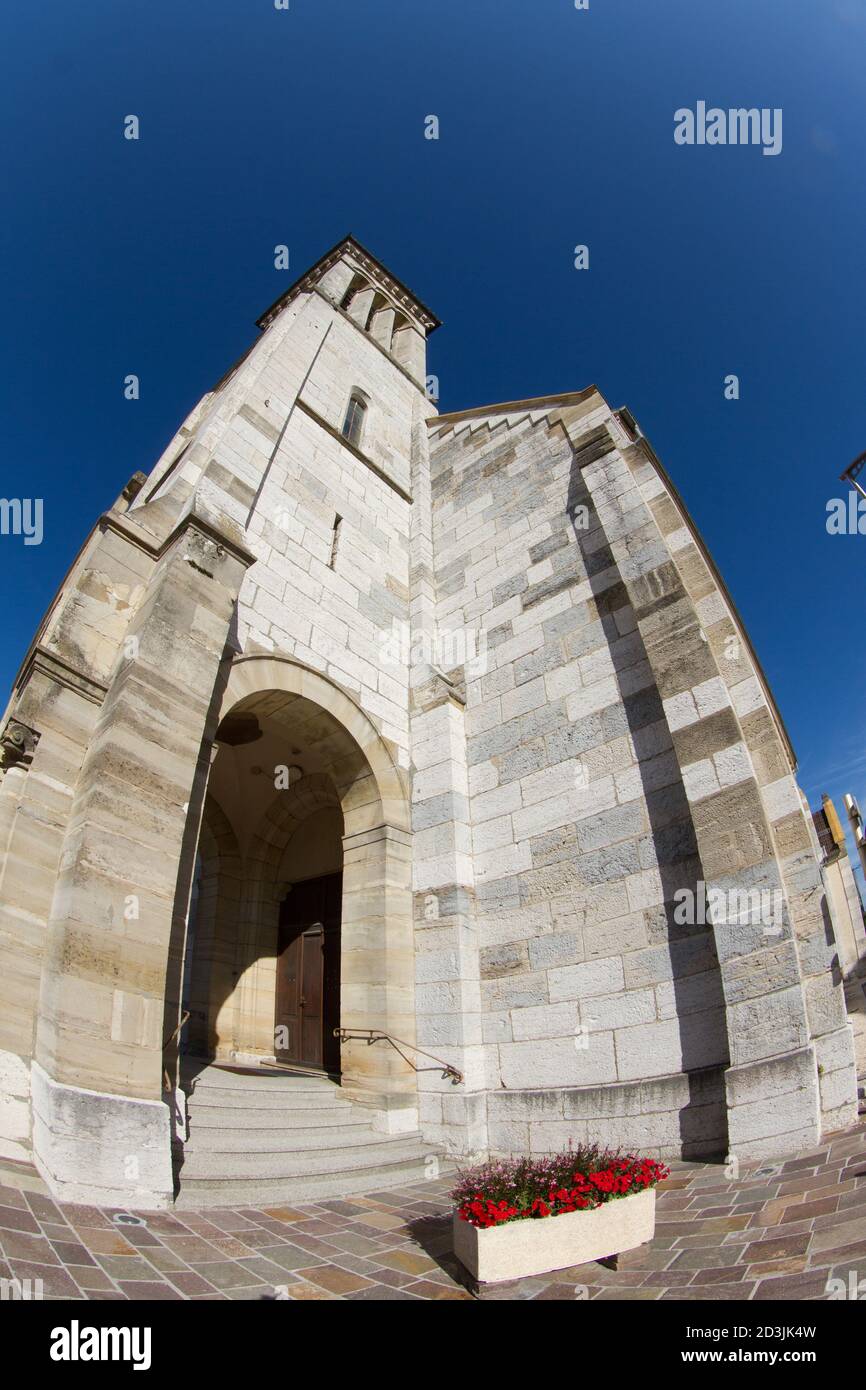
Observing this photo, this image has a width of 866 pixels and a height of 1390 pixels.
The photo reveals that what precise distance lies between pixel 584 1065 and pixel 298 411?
10783 mm

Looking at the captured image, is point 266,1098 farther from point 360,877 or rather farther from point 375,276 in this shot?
point 375,276

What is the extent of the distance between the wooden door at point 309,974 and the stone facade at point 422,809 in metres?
0.30

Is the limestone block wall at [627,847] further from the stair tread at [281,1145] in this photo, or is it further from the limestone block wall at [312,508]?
the limestone block wall at [312,508]

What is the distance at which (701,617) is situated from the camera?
24.1 ft

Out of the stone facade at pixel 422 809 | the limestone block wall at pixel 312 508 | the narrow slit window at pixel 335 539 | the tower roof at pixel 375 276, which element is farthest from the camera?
the tower roof at pixel 375 276

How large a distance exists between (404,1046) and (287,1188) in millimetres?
2534

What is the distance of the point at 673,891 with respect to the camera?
636 centimetres

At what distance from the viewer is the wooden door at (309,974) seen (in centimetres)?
938

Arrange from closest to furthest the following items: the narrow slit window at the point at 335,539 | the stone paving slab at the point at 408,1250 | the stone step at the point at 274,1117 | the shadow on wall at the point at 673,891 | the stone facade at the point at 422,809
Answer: the stone paving slab at the point at 408,1250
the stone facade at the point at 422,809
the shadow on wall at the point at 673,891
the stone step at the point at 274,1117
the narrow slit window at the point at 335,539

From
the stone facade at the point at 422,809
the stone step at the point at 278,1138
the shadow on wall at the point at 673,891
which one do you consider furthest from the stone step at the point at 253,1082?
the shadow on wall at the point at 673,891

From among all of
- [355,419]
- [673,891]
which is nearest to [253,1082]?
[673,891]

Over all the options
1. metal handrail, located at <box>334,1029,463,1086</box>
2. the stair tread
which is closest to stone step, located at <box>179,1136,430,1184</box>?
the stair tread
